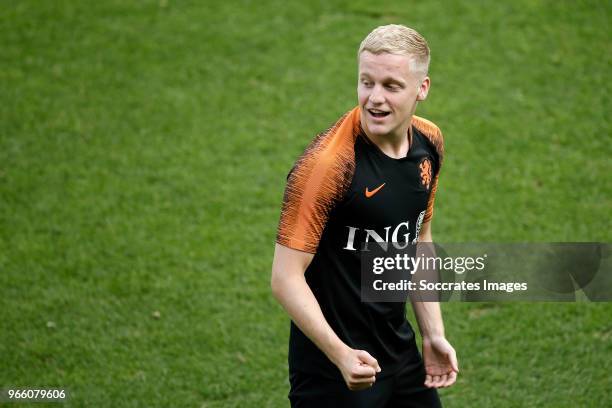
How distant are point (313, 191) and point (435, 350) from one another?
1028 mm

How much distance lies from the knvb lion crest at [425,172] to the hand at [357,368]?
0.78m

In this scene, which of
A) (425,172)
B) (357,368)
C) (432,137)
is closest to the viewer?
(357,368)

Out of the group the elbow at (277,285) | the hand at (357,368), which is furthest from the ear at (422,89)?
the hand at (357,368)

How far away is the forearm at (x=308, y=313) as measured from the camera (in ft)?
9.50

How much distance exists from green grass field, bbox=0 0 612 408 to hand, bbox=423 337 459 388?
140cm

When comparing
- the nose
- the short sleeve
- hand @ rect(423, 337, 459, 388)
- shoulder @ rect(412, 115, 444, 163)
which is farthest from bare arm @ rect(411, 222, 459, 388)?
the nose

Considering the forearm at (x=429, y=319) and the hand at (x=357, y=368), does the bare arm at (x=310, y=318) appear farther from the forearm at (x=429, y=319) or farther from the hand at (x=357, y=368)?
the forearm at (x=429, y=319)

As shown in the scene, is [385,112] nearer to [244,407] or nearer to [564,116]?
[244,407]

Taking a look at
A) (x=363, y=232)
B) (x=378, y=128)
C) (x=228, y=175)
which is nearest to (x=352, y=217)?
(x=363, y=232)

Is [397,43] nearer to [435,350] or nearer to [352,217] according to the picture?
[352,217]

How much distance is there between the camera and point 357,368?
2.84 m

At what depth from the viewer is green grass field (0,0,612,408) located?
5055mm

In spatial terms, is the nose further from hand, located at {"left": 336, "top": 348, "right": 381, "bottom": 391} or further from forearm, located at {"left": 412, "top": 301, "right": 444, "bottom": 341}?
forearm, located at {"left": 412, "top": 301, "right": 444, "bottom": 341}

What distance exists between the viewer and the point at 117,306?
550 centimetres
